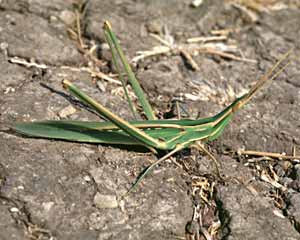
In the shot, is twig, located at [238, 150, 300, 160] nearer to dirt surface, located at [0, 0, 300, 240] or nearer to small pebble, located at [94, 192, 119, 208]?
dirt surface, located at [0, 0, 300, 240]

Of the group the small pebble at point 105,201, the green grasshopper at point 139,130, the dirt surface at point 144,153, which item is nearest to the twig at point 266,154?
the dirt surface at point 144,153

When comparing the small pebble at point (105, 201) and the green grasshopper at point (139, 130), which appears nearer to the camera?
the small pebble at point (105, 201)

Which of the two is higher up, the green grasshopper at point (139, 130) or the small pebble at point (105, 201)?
the green grasshopper at point (139, 130)

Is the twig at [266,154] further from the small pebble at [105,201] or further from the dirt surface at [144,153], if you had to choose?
the small pebble at [105,201]

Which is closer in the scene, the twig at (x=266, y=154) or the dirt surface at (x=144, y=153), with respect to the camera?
the dirt surface at (x=144, y=153)

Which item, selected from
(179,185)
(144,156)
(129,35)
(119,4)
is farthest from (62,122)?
(119,4)

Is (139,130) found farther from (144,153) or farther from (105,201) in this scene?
(105,201)

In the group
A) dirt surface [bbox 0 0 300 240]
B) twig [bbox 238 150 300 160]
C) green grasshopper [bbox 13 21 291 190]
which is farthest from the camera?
twig [bbox 238 150 300 160]

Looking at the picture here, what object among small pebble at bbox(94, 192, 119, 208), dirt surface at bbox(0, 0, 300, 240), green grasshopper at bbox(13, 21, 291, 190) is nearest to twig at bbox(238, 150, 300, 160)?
dirt surface at bbox(0, 0, 300, 240)

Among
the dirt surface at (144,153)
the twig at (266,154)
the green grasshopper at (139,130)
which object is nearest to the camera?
the dirt surface at (144,153)

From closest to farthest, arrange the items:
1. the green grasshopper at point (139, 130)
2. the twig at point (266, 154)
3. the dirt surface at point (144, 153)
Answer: the dirt surface at point (144, 153)
the green grasshopper at point (139, 130)
the twig at point (266, 154)

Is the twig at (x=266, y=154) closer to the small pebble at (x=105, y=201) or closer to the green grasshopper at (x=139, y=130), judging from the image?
the green grasshopper at (x=139, y=130)
